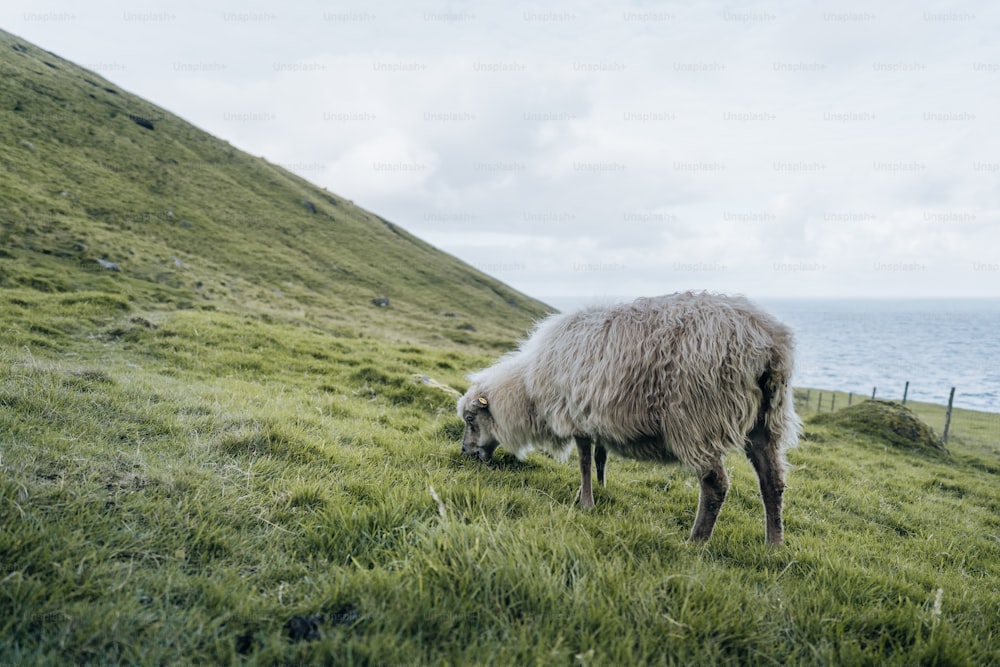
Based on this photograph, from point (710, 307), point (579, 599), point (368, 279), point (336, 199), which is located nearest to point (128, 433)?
point (579, 599)

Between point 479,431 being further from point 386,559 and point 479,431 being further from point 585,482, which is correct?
point 386,559

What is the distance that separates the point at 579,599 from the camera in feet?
7.99

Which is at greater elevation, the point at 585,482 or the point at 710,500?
the point at 710,500

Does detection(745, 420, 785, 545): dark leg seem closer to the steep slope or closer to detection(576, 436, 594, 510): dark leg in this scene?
detection(576, 436, 594, 510): dark leg

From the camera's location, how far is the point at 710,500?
4.30 metres

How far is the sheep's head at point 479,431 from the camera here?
6.20 meters

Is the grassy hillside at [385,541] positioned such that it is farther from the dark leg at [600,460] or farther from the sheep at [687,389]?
the sheep at [687,389]

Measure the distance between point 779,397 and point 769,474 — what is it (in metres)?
0.78

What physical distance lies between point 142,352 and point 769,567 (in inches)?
440

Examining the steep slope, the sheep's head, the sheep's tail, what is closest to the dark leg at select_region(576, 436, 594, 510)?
the sheep's head

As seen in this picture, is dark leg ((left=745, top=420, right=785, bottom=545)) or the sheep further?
dark leg ((left=745, top=420, right=785, bottom=545))

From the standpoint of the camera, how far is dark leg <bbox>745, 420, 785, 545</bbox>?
4.52m

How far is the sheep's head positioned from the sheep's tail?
10.3 feet

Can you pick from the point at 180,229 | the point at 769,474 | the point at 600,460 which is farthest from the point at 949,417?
the point at 180,229
